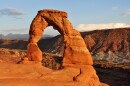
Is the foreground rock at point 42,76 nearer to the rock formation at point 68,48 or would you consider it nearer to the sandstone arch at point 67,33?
the rock formation at point 68,48

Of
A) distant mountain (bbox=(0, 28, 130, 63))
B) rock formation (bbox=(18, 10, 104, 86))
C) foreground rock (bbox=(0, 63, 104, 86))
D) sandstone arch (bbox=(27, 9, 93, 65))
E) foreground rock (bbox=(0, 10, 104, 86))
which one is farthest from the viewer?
distant mountain (bbox=(0, 28, 130, 63))

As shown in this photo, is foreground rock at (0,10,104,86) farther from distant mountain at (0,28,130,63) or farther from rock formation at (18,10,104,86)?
distant mountain at (0,28,130,63)

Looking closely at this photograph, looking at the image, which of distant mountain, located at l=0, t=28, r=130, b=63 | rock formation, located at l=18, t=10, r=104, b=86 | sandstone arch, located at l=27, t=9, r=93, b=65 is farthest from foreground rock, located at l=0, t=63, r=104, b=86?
distant mountain, located at l=0, t=28, r=130, b=63

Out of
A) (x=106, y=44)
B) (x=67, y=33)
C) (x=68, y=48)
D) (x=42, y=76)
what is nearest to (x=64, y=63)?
(x=68, y=48)

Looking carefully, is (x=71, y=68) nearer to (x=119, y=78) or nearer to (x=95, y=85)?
(x=95, y=85)

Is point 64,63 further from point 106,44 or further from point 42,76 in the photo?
point 106,44

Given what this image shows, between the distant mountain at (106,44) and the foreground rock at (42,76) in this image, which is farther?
the distant mountain at (106,44)

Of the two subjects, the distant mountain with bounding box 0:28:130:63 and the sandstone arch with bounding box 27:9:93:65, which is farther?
the distant mountain with bounding box 0:28:130:63

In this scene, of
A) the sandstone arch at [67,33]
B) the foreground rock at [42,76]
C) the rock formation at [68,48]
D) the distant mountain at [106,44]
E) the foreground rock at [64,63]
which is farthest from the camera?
the distant mountain at [106,44]

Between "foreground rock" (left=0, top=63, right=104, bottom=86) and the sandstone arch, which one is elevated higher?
the sandstone arch

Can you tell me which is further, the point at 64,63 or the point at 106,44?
the point at 106,44

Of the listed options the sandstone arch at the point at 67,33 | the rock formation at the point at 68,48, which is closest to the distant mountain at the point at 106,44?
the rock formation at the point at 68,48

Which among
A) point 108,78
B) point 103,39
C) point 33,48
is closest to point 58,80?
point 33,48

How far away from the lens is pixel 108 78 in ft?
190
